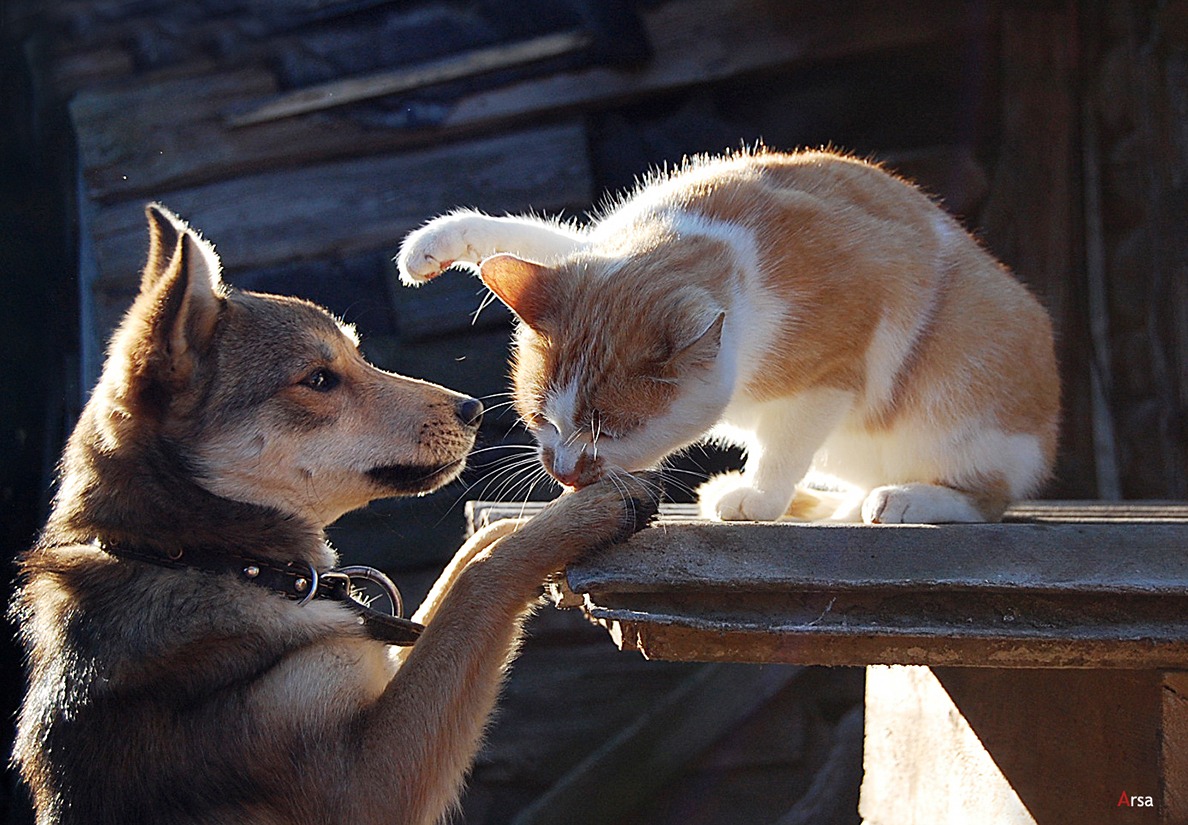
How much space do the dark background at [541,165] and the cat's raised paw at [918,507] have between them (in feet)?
6.11

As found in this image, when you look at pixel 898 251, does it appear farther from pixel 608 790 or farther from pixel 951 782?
pixel 608 790

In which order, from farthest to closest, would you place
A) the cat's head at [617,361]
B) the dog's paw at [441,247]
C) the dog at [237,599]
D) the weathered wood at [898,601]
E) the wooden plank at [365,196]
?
1. the wooden plank at [365,196]
2. the dog's paw at [441,247]
3. the cat's head at [617,361]
4. the dog at [237,599]
5. the weathered wood at [898,601]

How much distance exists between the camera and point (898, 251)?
7.25ft

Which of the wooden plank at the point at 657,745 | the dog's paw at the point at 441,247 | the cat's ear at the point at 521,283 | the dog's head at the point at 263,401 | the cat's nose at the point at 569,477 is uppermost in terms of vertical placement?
the dog's paw at the point at 441,247

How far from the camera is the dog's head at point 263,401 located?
2006mm

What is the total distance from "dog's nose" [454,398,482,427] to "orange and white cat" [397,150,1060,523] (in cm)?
12

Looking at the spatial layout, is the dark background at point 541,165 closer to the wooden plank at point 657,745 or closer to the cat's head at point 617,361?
the wooden plank at point 657,745

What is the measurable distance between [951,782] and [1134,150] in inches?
94.0

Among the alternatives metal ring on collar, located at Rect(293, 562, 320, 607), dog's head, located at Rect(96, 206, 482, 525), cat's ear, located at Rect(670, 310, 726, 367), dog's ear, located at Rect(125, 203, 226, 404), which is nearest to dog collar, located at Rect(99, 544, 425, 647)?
metal ring on collar, located at Rect(293, 562, 320, 607)

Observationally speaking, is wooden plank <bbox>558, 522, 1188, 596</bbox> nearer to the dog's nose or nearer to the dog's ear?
the dog's nose

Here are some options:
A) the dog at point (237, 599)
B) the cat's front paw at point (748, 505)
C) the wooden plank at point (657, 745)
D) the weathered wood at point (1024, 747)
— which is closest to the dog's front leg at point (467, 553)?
the dog at point (237, 599)

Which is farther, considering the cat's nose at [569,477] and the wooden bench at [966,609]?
the cat's nose at [569,477]

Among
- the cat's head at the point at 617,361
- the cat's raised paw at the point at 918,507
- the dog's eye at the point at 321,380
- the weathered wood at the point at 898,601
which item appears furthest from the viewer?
the dog's eye at the point at 321,380

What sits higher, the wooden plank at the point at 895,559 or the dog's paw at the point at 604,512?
the dog's paw at the point at 604,512
